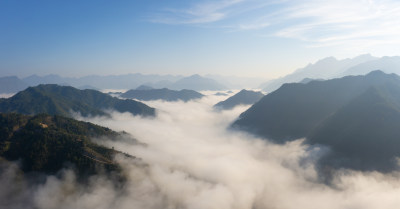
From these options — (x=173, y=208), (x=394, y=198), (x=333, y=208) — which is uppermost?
(x=394, y=198)

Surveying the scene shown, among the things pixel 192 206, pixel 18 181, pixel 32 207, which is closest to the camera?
pixel 32 207

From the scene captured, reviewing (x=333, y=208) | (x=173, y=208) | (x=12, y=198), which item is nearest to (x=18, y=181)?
(x=12, y=198)

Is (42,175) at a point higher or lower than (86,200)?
higher

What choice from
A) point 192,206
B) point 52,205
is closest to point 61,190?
point 52,205

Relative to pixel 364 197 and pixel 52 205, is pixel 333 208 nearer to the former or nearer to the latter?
pixel 364 197

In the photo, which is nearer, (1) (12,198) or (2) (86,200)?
(1) (12,198)

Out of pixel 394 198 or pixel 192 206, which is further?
pixel 192 206

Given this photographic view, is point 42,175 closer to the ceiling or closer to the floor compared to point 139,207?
closer to the ceiling

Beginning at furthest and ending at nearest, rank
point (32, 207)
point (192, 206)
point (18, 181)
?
point (192, 206) < point (18, 181) < point (32, 207)

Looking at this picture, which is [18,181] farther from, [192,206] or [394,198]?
[394,198]
